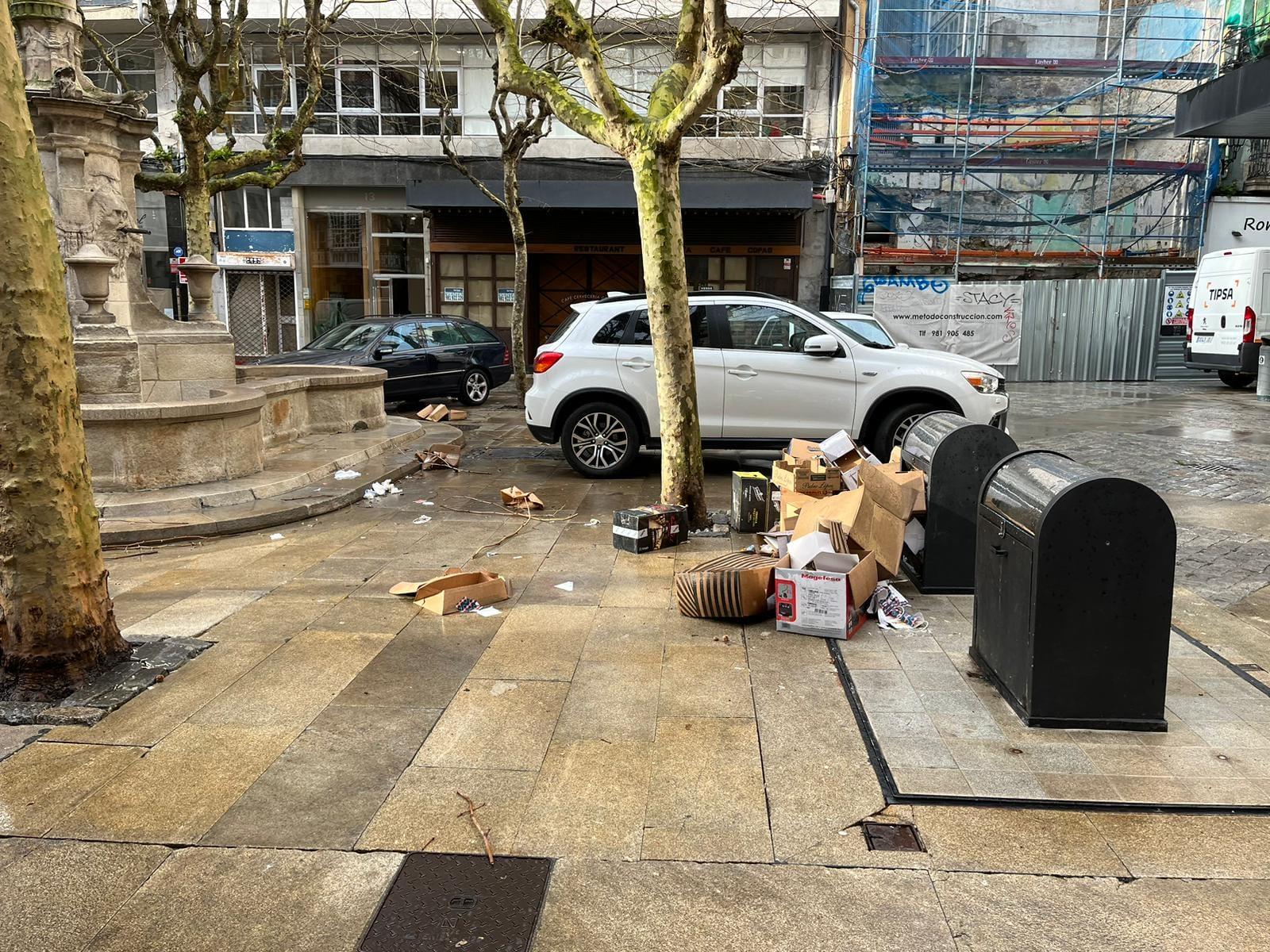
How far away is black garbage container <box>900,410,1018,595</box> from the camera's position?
577cm

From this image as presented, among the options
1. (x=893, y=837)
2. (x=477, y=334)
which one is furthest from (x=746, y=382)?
(x=477, y=334)

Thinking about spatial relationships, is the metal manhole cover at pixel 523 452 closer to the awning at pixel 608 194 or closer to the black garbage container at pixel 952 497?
the black garbage container at pixel 952 497

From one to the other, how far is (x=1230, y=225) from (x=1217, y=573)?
19.1 m

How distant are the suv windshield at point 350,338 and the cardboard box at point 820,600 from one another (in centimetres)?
1225

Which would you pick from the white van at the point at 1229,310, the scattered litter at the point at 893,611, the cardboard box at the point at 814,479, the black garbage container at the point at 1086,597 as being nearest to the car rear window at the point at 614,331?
the cardboard box at the point at 814,479

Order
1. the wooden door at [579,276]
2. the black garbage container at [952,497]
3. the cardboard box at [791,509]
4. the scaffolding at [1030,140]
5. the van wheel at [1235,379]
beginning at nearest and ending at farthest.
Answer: the black garbage container at [952,497] < the cardboard box at [791,509] < the van wheel at [1235,379] < the scaffolding at [1030,140] < the wooden door at [579,276]

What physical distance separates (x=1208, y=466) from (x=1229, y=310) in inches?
361

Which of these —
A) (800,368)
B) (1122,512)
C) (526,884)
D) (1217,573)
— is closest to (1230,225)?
(800,368)

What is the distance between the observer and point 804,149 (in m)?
24.3

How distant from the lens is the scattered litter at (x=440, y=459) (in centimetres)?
1091

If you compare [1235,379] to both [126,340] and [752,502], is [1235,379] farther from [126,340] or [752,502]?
[126,340]

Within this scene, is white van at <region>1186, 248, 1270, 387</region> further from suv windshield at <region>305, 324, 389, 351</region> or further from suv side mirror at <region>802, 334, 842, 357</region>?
suv windshield at <region>305, 324, 389, 351</region>

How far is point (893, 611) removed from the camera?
552cm

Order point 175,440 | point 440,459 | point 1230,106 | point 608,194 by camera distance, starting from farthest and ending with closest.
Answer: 1. point 608,194
2. point 1230,106
3. point 440,459
4. point 175,440
